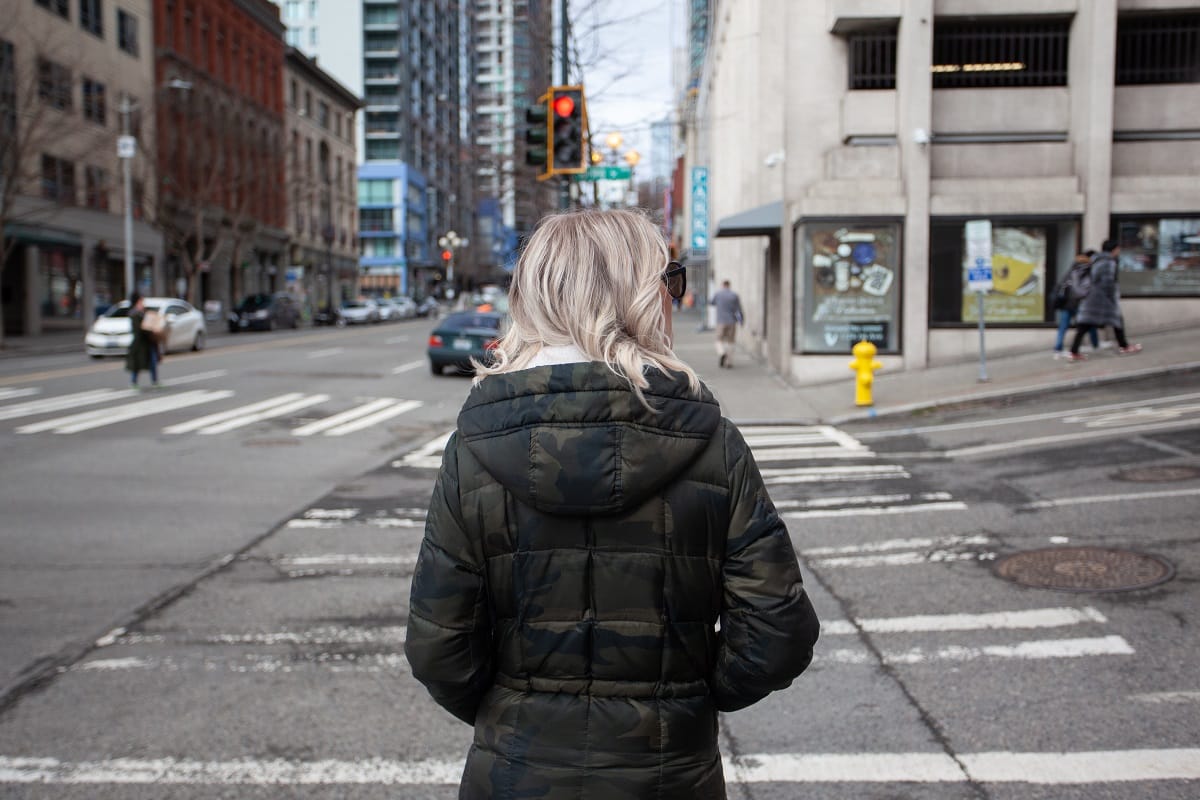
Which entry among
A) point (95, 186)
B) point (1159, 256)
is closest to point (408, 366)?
point (1159, 256)

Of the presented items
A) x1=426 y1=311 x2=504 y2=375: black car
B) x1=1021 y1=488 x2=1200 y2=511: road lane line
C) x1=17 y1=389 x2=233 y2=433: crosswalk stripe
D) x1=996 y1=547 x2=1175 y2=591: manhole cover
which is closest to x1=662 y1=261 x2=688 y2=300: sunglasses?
x1=996 y1=547 x2=1175 y2=591: manhole cover

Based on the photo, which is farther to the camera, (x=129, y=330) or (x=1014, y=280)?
(x=129, y=330)

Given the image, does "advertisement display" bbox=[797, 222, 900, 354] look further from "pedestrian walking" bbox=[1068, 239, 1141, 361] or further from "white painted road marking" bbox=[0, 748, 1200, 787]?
"white painted road marking" bbox=[0, 748, 1200, 787]

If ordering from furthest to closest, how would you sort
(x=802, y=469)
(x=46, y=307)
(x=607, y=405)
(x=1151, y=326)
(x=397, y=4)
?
(x=397, y=4), (x=46, y=307), (x=1151, y=326), (x=802, y=469), (x=607, y=405)

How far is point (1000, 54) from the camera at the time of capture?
20.5m

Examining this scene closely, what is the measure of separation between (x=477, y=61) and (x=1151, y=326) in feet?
436

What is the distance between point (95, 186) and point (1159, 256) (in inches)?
1489

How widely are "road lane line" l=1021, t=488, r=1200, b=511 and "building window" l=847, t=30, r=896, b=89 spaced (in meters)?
13.5

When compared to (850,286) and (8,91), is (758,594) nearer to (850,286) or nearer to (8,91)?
(850,286)

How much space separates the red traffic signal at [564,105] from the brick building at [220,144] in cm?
3141

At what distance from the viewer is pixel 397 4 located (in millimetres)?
101188

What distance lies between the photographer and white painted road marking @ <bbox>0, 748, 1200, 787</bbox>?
13.2 feet

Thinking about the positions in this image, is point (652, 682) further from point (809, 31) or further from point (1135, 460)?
point (809, 31)

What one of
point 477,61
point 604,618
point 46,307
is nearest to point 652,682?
point 604,618
